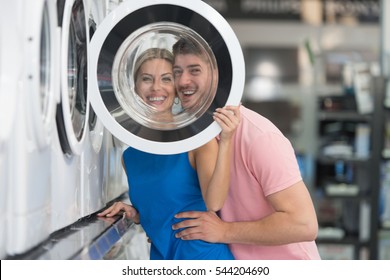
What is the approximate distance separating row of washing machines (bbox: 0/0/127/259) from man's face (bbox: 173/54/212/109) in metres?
0.23

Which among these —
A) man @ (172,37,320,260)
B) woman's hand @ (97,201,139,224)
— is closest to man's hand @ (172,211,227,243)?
man @ (172,37,320,260)

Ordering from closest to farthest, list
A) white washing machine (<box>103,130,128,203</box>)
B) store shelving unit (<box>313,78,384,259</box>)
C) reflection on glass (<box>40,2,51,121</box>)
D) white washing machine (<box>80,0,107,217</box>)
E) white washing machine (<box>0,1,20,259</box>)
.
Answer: white washing machine (<box>0,1,20,259</box>)
reflection on glass (<box>40,2,51,121</box>)
white washing machine (<box>80,0,107,217</box>)
white washing machine (<box>103,130,128,203</box>)
store shelving unit (<box>313,78,384,259</box>)

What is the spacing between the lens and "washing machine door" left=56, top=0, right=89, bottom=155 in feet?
4.41

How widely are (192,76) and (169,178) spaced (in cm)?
23

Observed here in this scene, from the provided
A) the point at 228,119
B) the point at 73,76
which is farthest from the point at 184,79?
the point at 73,76

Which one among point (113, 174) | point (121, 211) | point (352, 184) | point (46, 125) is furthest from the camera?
point (352, 184)

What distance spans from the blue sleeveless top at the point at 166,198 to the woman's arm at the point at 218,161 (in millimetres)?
47

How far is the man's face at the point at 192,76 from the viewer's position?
136 centimetres

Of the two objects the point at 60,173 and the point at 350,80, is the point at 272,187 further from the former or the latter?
the point at 350,80

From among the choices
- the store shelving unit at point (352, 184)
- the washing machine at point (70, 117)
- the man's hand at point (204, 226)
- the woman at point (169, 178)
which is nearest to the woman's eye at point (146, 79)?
the woman at point (169, 178)

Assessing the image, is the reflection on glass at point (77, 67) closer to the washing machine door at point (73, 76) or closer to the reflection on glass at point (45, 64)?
the washing machine door at point (73, 76)

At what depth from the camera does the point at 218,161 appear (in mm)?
1331

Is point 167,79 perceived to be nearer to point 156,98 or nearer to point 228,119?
point 156,98

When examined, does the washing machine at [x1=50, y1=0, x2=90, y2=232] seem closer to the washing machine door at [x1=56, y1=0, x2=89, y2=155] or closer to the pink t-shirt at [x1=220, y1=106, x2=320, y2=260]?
the washing machine door at [x1=56, y1=0, x2=89, y2=155]
